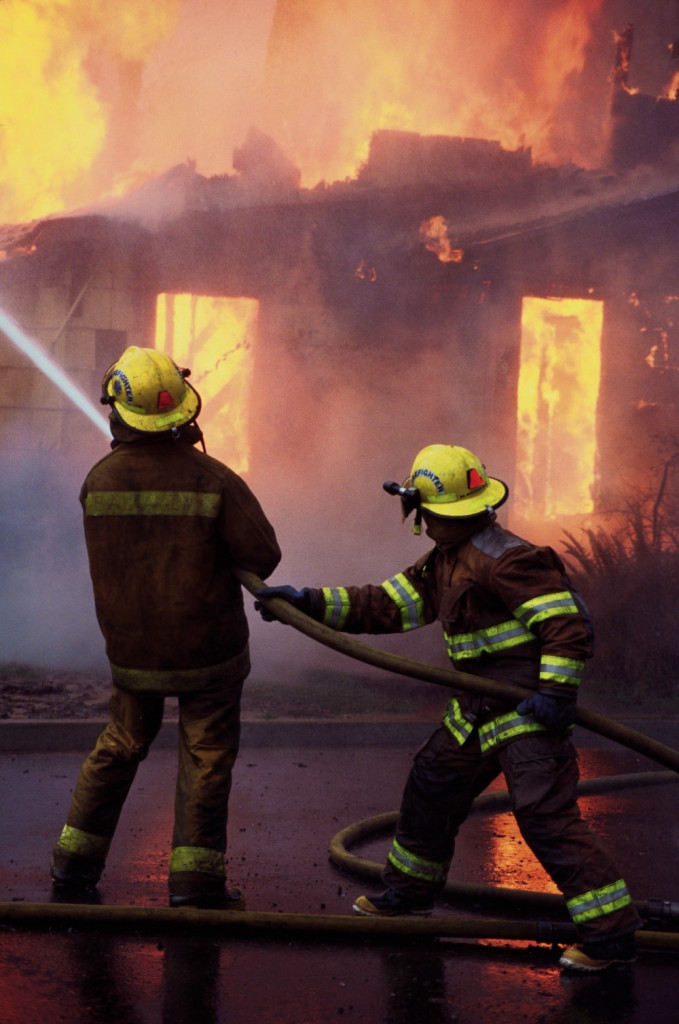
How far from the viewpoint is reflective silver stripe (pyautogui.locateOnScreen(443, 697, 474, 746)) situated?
381cm

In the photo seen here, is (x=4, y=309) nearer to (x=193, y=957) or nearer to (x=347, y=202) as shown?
(x=347, y=202)

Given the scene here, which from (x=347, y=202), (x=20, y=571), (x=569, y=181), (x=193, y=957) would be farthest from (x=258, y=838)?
(x=569, y=181)

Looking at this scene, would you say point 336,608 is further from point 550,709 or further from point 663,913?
point 663,913

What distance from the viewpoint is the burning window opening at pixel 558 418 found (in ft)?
42.6

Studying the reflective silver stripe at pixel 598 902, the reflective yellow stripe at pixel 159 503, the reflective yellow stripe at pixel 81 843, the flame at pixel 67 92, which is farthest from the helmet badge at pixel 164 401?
the flame at pixel 67 92

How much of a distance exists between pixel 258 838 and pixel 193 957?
1.40m

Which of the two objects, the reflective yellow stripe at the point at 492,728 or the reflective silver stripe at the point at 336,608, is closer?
the reflective yellow stripe at the point at 492,728

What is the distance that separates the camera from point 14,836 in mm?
4887

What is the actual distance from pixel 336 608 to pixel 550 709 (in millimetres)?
806

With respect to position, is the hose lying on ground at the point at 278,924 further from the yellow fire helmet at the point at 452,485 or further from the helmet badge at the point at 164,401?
the helmet badge at the point at 164,401

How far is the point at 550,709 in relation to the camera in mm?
3574

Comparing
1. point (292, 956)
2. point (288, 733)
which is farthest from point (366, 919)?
point (288, 733)

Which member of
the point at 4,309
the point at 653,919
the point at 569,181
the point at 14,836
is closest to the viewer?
the point at 653,919

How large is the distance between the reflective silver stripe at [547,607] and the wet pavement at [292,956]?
1.03 meters
